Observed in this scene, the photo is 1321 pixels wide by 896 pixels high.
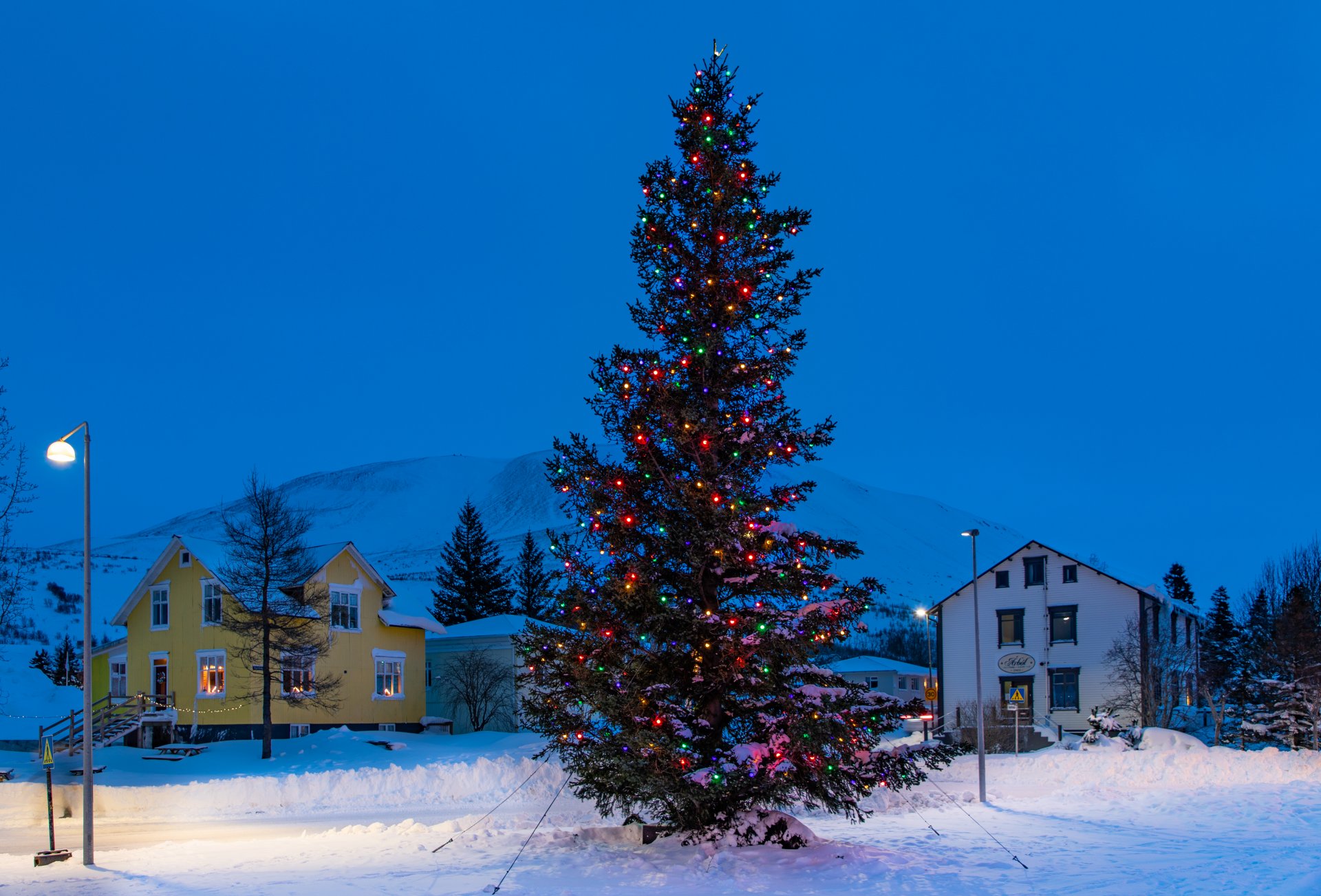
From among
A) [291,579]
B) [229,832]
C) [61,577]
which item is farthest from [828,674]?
[61,577]

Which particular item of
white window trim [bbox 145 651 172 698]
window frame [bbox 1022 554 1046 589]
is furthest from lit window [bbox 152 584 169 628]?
window frame [bbox 1022 554 1046 589]

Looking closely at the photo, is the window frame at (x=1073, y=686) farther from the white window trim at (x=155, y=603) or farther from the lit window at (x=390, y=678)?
the white window trim at (x=155, y=603)

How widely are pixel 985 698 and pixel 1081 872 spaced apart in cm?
3937

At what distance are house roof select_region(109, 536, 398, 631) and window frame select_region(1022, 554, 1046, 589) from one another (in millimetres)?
30602

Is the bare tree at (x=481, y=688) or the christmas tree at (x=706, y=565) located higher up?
the christmas tree at (x=706, y=565)

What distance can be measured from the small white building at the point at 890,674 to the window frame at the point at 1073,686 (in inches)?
1390

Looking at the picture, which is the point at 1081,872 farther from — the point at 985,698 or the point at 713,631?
the point at 985,698

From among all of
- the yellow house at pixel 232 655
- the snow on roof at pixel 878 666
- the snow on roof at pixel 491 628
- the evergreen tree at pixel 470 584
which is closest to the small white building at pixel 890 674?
the snow on roof at pixel 878 666

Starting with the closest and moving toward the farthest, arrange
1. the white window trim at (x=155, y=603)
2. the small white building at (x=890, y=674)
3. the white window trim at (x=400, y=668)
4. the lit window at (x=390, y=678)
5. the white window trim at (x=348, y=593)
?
the white window trim at (x=155, y=603) → the white window trim at (x=348, y=593) → the white window trim at (x=400, y=668) → the lit window at (x=390, y=678) → the small white building at (x=890, y=674)

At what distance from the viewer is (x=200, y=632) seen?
40.8 m

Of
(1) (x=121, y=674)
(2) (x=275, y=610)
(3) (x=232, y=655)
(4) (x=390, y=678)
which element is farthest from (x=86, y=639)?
(1) (x=121, y=674)

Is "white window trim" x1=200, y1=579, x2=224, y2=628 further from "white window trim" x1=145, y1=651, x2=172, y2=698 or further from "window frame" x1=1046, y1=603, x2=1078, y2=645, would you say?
"window frame" x1=1046, y1=603, x2=1078, y2=645

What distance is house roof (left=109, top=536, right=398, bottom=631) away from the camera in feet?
132

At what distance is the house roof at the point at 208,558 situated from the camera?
40.3 m
